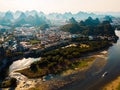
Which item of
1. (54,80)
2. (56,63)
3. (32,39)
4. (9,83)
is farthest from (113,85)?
(32,39)

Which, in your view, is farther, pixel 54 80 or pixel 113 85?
pixel 54 80

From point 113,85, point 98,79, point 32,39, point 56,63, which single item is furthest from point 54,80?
point 32,39

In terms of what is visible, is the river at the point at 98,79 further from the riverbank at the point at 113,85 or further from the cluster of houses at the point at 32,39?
the cluster of houses at the point at 32,39

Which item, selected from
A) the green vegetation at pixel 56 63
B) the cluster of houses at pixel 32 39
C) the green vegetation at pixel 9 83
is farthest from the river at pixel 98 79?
the cluster of houses at pixel 32 39

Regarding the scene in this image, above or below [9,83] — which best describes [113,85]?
below

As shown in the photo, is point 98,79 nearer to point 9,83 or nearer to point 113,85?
point 113,85

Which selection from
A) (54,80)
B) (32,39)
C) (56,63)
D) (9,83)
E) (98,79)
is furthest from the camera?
(32,39)

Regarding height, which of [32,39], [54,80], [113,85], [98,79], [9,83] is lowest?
[113,85]

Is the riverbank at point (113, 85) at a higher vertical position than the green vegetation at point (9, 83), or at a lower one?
lower

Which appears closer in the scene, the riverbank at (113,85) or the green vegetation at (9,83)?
the riverbank at (113,85)

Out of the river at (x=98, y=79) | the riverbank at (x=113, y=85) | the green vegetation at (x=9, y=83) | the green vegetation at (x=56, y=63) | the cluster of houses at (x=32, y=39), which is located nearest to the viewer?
the riverbank at (x=113, y=85)

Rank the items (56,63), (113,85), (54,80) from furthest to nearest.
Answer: (56,63)
(54,80)
(113,85)

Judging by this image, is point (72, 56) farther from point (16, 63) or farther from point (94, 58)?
point (16, 63)
